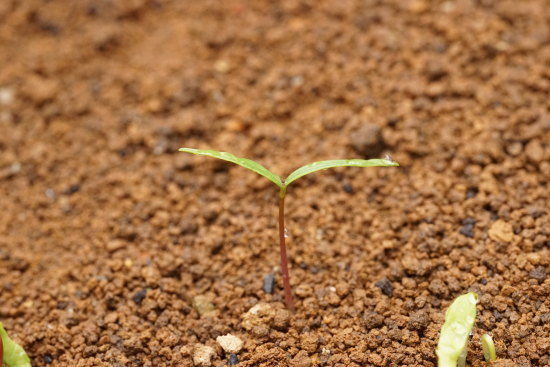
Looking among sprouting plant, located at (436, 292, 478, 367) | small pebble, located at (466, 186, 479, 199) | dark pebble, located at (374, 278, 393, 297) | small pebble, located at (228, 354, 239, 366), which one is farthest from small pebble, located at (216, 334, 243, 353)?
small pebble, located at (466, 186, 479, 199)

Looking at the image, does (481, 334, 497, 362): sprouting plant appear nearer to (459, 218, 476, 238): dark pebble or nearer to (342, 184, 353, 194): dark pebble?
(459, 218, 476, 238): dark pebble

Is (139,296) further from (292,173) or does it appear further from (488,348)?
(488,348)

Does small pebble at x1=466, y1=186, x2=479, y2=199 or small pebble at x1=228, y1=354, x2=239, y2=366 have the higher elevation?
small pebble at x1=466, y1=186, x2=479, y2=199

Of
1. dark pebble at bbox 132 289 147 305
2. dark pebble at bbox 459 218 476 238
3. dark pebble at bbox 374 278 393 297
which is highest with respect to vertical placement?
dark pebble at bbox 459 218 476 238

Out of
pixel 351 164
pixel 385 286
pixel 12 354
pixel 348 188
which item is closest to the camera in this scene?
pixel 351 164

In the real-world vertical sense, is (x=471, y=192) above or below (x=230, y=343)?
above

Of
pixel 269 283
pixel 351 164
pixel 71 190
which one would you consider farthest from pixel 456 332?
pixel 71 190

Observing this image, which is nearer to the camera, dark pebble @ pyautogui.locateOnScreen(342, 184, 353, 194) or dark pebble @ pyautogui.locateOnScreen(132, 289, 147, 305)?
dark pebble @ pyautogui.locateOnScreen(132, 289, 147, 305)

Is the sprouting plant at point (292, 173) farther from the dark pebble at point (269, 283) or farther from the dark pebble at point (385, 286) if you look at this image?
the dark pebble at point (385, 286)
